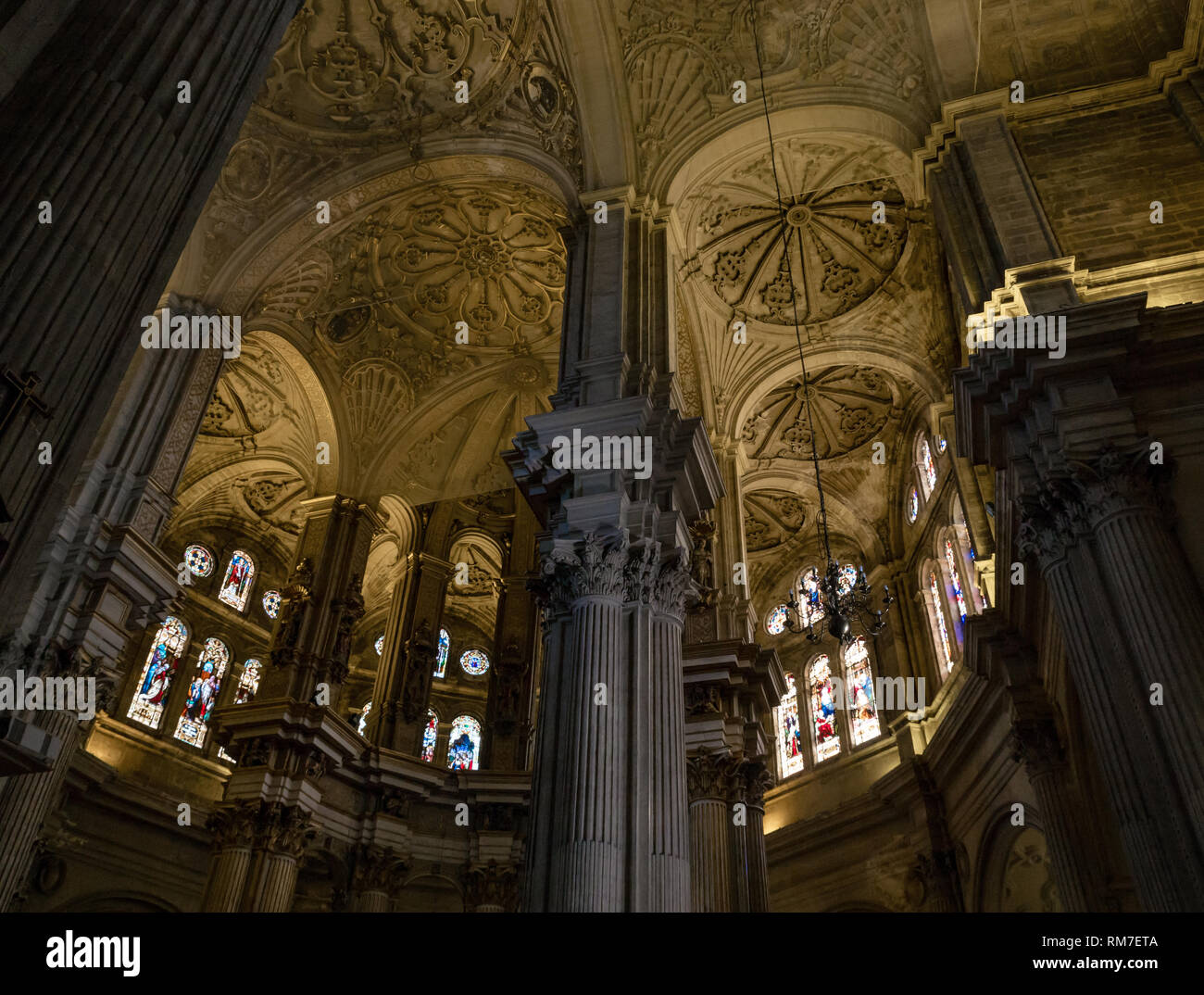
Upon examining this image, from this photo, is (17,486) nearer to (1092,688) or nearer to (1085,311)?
(1092,688)

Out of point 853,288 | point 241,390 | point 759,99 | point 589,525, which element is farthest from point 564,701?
point 241,390

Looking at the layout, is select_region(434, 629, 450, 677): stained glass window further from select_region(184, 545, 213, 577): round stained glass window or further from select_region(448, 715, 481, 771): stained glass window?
select_region(184, 545, 213, 577): round stained glass window

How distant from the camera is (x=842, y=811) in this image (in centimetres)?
1689

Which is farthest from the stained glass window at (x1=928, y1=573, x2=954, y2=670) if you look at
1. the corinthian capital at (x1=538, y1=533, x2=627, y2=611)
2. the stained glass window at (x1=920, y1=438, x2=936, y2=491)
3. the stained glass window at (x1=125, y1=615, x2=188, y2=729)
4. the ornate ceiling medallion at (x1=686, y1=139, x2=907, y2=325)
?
the stained glass window at (x1=125, y1=615, x2=188, y2=729)

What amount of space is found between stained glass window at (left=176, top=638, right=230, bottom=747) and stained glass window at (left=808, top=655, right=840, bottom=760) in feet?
41.0

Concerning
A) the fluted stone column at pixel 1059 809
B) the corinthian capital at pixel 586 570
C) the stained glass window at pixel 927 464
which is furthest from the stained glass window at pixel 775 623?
the corinthian capital at pixel 586 570

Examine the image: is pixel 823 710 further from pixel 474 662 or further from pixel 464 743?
pixel 474 662

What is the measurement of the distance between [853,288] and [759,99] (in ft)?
14.0

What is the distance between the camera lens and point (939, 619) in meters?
16.9

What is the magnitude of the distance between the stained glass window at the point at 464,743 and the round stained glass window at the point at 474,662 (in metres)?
1.52

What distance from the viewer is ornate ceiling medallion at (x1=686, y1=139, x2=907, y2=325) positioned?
14.0m

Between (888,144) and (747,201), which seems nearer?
(888,144)

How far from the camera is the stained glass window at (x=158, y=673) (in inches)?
733
